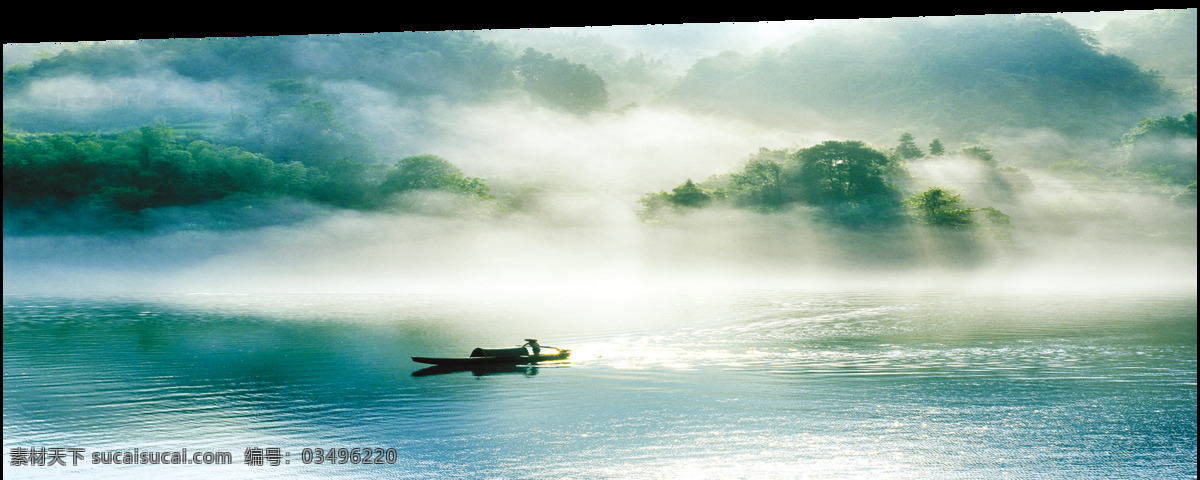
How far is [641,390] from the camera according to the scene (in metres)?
9.59

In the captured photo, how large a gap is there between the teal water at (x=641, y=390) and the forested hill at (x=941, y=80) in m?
3.84

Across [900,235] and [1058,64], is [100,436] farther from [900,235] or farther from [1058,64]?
[1058,64]

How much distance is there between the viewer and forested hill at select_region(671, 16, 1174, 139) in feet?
56.2

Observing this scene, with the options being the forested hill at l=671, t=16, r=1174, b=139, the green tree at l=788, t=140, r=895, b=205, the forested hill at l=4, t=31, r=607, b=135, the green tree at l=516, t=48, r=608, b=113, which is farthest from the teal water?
the green tree at l=516, t=48, r=608, b=113

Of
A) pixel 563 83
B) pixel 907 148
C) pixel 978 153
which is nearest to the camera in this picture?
pixel 563 83

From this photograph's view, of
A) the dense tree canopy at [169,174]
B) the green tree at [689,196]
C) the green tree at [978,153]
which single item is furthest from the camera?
the green tree at [978,153]

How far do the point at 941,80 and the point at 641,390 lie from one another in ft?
39.3

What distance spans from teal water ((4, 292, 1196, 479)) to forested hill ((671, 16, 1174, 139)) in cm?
384

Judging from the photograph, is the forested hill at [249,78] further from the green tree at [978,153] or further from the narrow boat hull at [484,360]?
the green tree at [978,153]

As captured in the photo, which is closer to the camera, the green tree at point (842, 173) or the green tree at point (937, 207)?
the green tree at point (937, 207)

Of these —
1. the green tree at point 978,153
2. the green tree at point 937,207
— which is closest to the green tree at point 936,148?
the green tree at point 978,153

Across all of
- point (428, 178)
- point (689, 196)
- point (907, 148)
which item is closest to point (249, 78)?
point (428, 178)

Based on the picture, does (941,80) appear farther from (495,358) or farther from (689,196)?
(495,358)

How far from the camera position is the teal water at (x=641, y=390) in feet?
24.9
